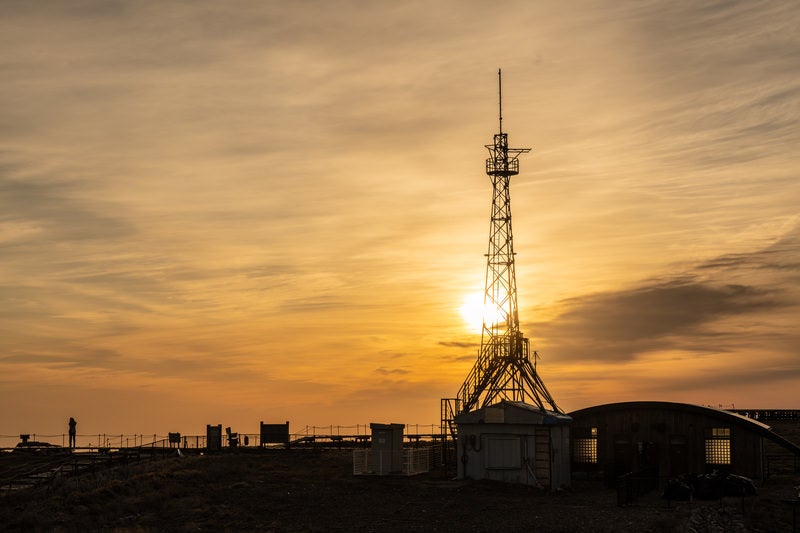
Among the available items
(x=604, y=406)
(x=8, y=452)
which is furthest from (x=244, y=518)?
(x=8, y=452)

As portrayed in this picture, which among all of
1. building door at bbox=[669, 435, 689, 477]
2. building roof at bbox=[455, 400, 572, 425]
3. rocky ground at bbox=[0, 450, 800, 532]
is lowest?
rocky ground at bbox=[0, 450, 800, 532]

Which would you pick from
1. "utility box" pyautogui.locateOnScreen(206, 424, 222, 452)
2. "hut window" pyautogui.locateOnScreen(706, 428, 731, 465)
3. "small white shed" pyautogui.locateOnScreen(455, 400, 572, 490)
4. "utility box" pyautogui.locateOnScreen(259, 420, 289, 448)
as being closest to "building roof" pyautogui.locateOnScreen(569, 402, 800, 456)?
"hut window" pyautogui.locateOnScreen(706, 428, 731, 465)

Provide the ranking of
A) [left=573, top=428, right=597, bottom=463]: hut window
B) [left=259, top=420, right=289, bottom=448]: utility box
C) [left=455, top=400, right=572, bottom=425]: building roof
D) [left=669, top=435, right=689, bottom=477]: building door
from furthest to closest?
[left=259, top=420, right=289, bottom=448]: utility box, [left=573, top=428, right=597, bottom=463]: hut window, [left=669, top=435, right=689, bottom=477]: building door, [left=455, top=400, right=572, bottom=425]: building roof

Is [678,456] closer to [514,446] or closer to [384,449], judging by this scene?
[514,446]

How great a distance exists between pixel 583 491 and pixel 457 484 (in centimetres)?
658

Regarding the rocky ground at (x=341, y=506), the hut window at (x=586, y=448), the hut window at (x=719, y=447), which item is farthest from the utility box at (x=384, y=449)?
the hut window at (x=719, y=447)

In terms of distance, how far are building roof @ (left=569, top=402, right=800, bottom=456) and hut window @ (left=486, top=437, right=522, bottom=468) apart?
8113 millimetres

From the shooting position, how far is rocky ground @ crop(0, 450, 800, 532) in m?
36.2

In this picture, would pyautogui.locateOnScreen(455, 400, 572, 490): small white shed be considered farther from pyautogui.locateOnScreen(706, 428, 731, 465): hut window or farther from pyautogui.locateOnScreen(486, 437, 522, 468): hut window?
pyautogui.locateOnScreen(706, 428, 731, 465): hut window

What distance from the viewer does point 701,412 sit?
171ft

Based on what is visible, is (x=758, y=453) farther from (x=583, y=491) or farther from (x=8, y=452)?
(x=8, y=452)

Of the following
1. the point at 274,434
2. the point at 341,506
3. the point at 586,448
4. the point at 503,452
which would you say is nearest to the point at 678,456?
the point at 586,448

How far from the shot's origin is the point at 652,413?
53688 mm

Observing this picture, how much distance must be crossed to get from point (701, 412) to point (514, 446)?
11276mm
